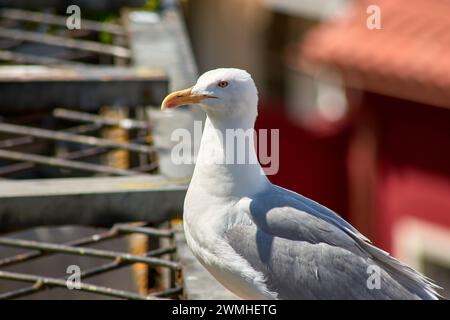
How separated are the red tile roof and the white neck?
6.10 m

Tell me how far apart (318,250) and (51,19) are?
5.09m

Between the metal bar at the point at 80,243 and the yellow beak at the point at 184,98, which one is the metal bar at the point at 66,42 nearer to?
the metal bar at the point at 80,243

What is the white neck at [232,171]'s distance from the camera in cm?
408

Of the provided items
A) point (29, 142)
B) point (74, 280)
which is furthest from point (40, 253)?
point (29, 142)

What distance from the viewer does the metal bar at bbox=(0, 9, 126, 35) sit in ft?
27.5

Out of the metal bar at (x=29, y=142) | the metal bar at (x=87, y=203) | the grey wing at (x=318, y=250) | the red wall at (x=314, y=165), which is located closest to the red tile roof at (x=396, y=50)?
the red wall at (x=314, y=165)

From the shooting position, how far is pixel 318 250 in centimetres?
404

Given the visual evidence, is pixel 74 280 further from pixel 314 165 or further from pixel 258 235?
pixel 314 165

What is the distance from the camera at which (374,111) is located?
38.5 ft

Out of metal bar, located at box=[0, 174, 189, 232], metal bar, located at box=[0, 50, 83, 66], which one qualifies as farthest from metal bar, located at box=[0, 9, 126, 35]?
metal bar, located at box=[0, 174, 189, 232]

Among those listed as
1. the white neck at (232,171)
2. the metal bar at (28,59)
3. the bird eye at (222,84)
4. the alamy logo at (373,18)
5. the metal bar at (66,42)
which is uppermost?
the alamy logo at (373,18)

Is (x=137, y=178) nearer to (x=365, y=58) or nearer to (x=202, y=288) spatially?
(x=202, y=288)

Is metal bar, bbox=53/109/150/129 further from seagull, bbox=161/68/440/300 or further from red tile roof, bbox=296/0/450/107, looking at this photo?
red tile roof, bbox=296/0/450/107

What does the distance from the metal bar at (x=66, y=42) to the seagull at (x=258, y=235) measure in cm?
366
